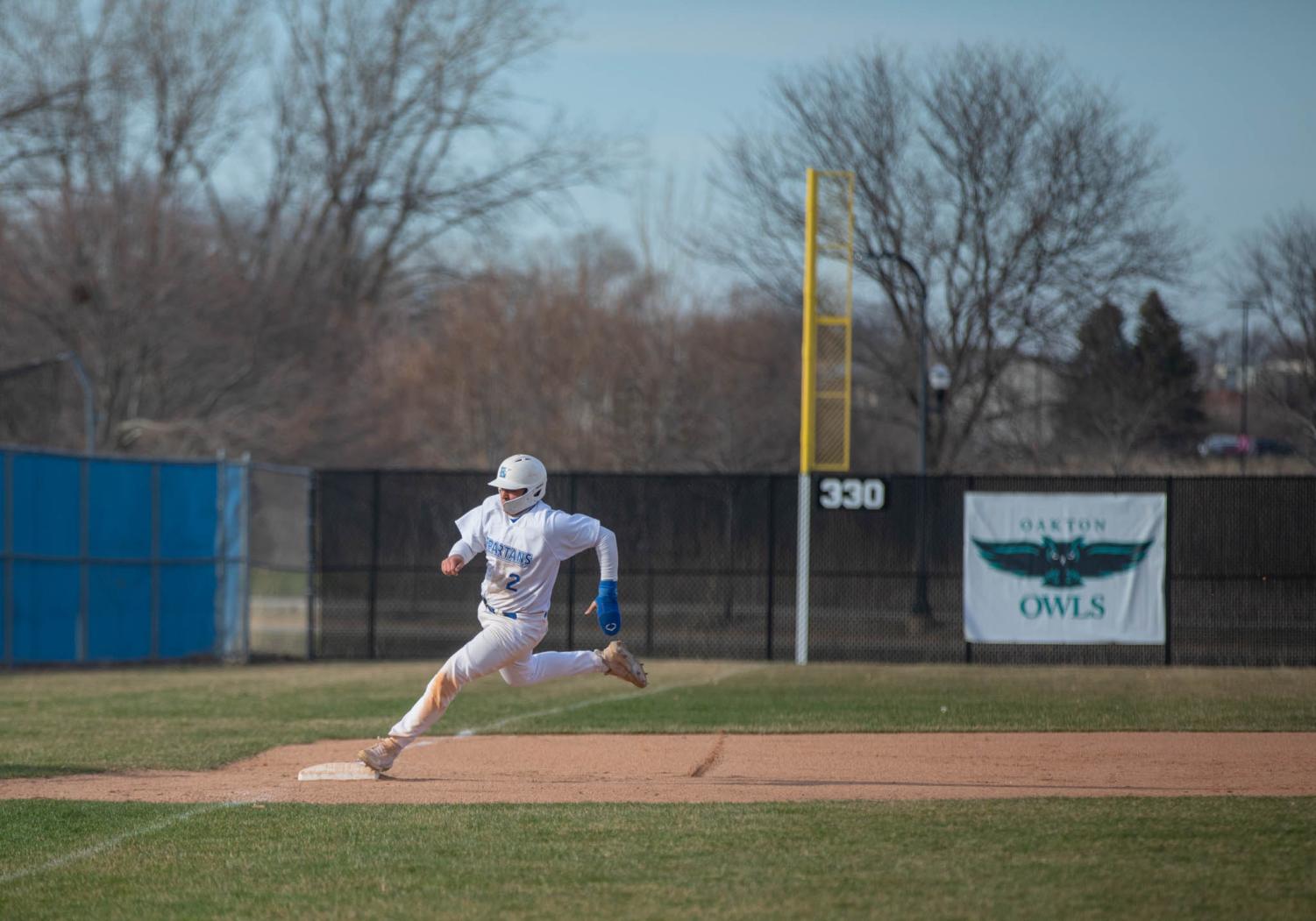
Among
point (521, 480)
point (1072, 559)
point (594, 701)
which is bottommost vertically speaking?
point (594, 701)

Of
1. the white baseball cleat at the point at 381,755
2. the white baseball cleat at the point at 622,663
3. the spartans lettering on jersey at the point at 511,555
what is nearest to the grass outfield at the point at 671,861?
the white baseball cleat at the point at 381,755

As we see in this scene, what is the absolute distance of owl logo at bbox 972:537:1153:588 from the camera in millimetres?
19875

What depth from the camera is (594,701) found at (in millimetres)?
15680

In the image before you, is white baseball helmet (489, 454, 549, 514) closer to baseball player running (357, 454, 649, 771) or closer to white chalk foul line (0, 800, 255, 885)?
baseball player running (357, 454, 649, 771)

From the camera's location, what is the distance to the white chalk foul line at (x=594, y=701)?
1328 centimetres

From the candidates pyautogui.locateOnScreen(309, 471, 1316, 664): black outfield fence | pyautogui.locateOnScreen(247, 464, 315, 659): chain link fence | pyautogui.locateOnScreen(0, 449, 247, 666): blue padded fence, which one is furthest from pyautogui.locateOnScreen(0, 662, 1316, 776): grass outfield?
pyautogui.locateOnScreen(247, 464, 315, 659): chain link fence

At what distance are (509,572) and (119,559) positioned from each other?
A: 44.8ft

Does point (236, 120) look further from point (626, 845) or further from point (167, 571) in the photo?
point (626, 845)

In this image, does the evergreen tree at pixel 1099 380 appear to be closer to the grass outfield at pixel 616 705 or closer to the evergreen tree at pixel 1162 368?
the evergreen tree at pixel 1162 368

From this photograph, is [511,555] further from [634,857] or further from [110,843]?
[110,843]

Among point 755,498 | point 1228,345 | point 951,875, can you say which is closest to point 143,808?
point 951,875

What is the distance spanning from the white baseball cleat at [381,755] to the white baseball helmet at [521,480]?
176 cm

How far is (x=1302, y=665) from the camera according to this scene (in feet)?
65.4

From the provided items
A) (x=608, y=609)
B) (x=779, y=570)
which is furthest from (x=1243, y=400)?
(x=608, y=609)
